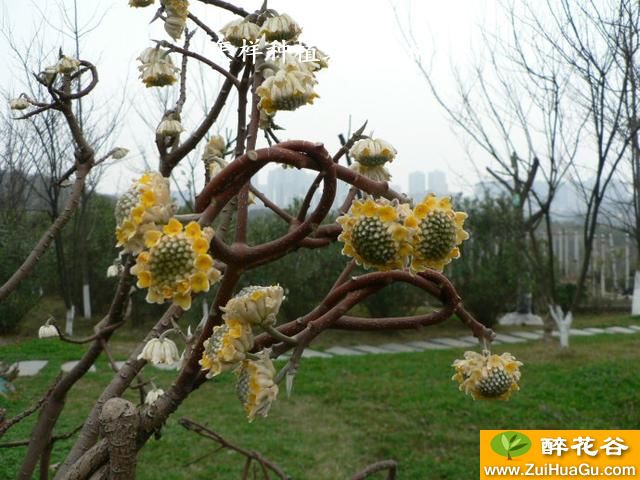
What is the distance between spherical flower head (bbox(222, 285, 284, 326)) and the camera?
1.51 ft

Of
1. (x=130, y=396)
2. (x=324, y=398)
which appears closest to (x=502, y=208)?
(x=324, y=398)

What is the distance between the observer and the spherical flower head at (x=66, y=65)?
4.22ft

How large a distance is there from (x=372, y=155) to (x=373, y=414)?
12.6 feet

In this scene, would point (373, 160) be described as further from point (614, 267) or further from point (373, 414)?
point (614, 267)

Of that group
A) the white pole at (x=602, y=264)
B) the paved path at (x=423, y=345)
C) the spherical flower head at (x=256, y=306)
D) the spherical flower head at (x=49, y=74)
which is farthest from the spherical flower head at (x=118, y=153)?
the white pole at (x=602, y=264)

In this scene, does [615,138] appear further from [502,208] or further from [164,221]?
[164,221]

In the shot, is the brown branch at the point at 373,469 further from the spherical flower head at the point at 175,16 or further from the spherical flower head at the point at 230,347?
the spherical flower head at the point at 175,16

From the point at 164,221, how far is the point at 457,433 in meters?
3.78

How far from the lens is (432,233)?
17.6 inches

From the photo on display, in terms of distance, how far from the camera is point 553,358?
5.88 meters

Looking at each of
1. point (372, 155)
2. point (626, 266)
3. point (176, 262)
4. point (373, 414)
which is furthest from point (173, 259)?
point (626, 266)

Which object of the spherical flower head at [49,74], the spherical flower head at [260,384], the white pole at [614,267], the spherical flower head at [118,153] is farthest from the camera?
the white pole at [614,267]

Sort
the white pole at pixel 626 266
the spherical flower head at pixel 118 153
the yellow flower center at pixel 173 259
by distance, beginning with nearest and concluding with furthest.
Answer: the yellow flower center at pixel 173 259, the spherical flower head at pixel 118 153, the white pole at pixel 626 266

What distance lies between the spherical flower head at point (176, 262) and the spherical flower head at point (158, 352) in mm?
506
